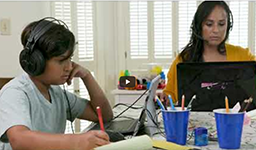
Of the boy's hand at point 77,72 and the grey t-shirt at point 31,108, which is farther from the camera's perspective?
the boy's hand at point 77,72

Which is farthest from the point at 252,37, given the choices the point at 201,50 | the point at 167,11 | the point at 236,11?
the point at 201,50

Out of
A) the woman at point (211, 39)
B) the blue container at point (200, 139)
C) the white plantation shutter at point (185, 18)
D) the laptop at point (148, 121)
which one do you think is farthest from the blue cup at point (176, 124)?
the white plantation shutter at point (185, 18)

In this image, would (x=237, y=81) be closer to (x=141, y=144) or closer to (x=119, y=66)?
(x=141, y=144)

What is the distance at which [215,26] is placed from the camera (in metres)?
1.82

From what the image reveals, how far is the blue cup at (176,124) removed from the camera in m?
1.04

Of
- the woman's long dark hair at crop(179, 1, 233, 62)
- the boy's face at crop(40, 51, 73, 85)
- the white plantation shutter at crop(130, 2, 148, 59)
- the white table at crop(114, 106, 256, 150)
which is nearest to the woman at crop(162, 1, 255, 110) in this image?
the woman's long dark hair at crop(179, 1, 233, 62)

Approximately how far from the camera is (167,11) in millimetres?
3131

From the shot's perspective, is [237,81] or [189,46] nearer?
[237,81]

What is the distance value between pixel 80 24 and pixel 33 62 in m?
1.94

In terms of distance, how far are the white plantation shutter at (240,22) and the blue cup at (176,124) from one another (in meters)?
2.19

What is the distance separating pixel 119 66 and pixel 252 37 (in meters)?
1.17

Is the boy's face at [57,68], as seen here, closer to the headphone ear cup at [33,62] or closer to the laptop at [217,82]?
the headphone ear cup at [33,62]

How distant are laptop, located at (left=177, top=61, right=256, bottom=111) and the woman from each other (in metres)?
0.47

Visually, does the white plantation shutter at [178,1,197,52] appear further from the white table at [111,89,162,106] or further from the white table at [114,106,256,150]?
the white table at [114,106,256,150]
